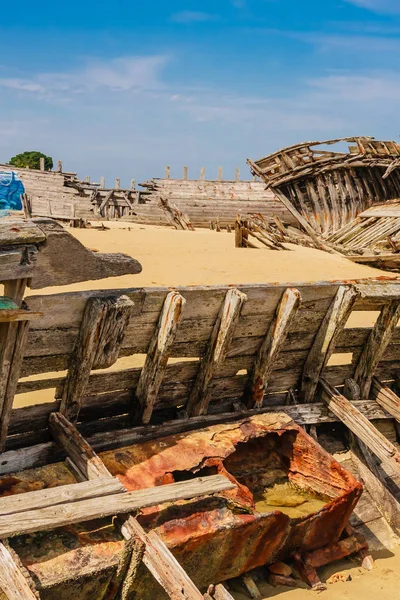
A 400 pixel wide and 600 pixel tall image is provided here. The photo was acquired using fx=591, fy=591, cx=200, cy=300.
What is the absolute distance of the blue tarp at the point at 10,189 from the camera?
111 ft

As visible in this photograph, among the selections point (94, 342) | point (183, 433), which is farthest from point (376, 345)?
point (94, 342)

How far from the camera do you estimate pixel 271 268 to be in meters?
15.4

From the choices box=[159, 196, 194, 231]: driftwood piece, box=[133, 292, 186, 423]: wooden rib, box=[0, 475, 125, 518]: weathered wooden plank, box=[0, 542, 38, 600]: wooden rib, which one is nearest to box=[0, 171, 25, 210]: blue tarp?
box=[159, 196, 194, 231]: driftwood piece

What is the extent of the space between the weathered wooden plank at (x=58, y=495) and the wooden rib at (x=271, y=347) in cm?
191

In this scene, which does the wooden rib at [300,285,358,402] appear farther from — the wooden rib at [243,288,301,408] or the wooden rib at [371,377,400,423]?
the wooden rib at [371,377,400,423]

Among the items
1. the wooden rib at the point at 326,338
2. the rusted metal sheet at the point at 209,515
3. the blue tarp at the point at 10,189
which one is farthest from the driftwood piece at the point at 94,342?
the blue tarp at the point at 10,189

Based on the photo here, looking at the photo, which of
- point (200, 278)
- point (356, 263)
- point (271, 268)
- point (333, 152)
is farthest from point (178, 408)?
point (333, 152)

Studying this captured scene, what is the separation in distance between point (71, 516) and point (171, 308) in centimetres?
156

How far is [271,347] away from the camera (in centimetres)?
477

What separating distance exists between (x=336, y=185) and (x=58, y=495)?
18571 millimetres

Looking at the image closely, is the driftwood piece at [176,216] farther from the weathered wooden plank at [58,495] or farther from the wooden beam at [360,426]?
the weathered wooden plank at [58,495]

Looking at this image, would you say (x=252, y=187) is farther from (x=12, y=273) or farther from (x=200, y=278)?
(x=12, y=273)

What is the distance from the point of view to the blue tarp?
33.8m

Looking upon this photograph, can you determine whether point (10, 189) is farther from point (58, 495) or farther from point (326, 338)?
point (58, 495)
